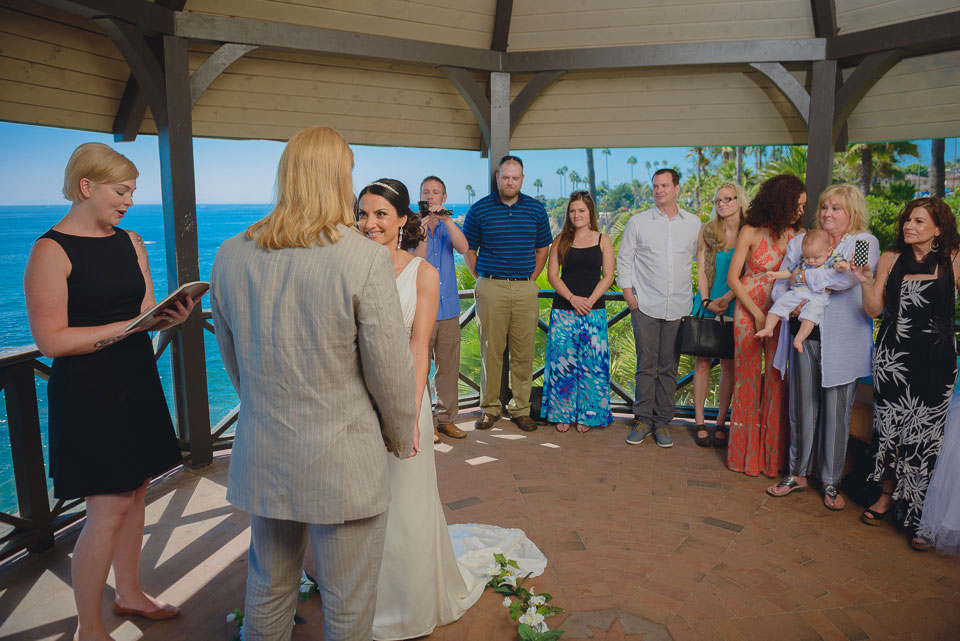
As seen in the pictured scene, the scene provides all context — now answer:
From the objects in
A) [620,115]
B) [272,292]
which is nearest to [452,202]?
[620,115]

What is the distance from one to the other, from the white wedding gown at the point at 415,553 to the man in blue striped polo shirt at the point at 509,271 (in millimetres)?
2456

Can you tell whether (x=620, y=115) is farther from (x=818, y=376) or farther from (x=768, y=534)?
(x=768, y=534)

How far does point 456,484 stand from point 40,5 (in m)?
3.59

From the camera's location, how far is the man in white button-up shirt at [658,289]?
176 inches

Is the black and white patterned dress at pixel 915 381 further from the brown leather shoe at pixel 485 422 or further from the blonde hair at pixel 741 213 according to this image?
the brown leather shoe at pixel 485 422

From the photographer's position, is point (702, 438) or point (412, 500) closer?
point (412, 500)

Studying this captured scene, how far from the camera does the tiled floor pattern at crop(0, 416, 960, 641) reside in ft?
8.28

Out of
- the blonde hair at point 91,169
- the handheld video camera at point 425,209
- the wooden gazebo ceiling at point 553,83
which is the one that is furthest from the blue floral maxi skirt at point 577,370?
the blonde hair at point 91,169

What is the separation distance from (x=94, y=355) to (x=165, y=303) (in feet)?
1.11

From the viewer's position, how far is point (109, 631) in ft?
8.14

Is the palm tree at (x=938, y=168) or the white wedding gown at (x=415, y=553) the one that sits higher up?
the palm tree at (x=938, y=168)

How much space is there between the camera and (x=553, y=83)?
5406 millimetres

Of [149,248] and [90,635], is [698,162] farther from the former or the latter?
[149,248]

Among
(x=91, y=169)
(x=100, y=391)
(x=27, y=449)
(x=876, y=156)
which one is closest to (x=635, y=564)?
(x=100, y=391)
